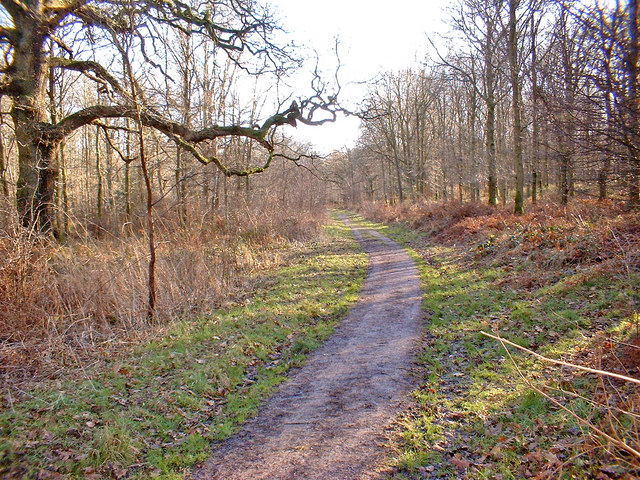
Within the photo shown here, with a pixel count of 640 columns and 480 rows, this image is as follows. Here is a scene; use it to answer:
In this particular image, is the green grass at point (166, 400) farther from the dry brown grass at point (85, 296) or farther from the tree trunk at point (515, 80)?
the tree trunk at point (515, 80)

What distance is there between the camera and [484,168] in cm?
2617

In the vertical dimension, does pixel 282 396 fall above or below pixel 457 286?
below

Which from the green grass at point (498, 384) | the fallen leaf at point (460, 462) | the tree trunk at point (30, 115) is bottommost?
the fallen leaf at point (460, 462)

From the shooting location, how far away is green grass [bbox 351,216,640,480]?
3.81 meters

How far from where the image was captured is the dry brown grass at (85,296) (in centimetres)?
596

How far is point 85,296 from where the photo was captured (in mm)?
7480

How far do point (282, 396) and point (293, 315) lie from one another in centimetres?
310

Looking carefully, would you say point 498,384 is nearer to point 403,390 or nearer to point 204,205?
point 403,390

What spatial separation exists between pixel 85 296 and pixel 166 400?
3609mm

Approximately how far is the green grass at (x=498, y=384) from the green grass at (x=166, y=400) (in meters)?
2.21

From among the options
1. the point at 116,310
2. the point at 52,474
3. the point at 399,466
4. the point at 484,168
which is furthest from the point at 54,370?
the point at 484,168

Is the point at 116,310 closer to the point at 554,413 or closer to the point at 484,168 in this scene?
the point at 554,413

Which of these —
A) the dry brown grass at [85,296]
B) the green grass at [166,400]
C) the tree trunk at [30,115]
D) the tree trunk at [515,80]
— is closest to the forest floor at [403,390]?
the green grass at [166,400]

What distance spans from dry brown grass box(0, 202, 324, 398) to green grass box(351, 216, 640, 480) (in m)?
4.93
